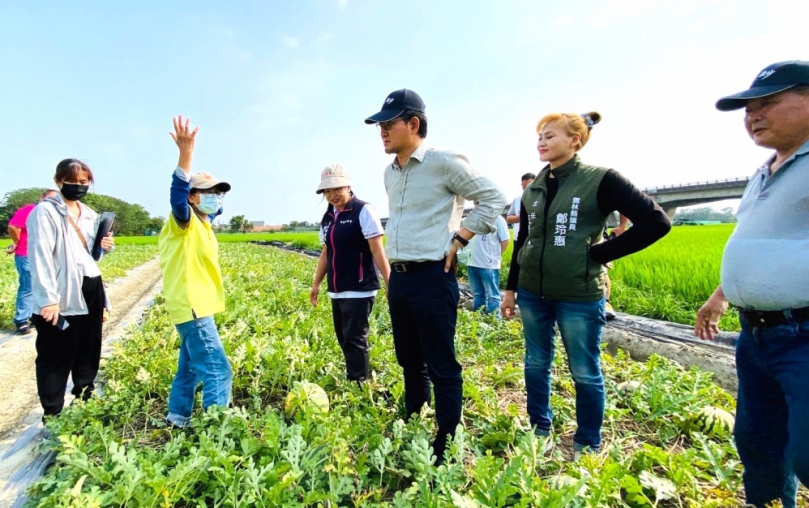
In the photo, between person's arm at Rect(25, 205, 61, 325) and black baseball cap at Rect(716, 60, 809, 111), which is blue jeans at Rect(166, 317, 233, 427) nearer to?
person's arm at Rect(25, 205, 61, 325)

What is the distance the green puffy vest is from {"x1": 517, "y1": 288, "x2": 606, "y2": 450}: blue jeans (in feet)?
0.33

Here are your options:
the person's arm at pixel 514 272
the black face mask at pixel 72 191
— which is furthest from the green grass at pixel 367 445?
the black face mask at pixel 72 191

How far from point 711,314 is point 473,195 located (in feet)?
4.52

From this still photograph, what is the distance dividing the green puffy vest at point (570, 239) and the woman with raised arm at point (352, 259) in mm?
1355

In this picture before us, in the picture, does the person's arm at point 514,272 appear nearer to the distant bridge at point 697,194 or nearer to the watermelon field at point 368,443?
the watermelon field at point 368,443

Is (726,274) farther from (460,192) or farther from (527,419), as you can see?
(527,419)

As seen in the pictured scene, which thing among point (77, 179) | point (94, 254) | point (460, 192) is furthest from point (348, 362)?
point (77, 179)

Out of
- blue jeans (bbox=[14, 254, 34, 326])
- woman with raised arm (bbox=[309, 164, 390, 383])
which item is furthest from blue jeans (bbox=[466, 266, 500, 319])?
blue jeans (bbox=[14, 254, 34, 326])

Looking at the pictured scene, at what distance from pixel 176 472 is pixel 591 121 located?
10.1 ft

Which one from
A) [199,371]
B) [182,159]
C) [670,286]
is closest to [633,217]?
[182,159]

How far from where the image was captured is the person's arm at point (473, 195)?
2357 millimetres

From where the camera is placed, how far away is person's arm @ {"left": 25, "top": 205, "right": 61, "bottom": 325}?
9.07 ft

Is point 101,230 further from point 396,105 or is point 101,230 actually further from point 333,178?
point 396,105

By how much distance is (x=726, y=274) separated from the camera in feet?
5.94
